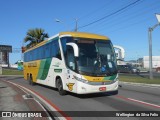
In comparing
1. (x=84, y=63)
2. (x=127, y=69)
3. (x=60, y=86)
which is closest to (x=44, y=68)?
(x=60, y=86)

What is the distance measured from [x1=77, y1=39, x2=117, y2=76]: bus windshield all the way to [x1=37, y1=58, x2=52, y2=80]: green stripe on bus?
448cm

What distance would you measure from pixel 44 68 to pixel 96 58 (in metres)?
6.72

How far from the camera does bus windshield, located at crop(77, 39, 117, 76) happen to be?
48.3 ft

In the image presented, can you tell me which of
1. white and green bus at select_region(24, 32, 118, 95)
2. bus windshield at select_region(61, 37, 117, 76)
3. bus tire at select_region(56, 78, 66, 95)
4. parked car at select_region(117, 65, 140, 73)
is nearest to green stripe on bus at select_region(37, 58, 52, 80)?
white and green bus at select_region(24, 32, 118, 95)

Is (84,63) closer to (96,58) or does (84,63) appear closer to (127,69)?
(96,58)

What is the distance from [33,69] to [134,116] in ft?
52.9

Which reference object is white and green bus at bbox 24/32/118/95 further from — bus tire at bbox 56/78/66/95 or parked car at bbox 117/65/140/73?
parked car at bbox 117/65/140/73

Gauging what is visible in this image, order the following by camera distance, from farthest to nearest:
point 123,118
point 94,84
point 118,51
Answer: point 118,51 < point 94,84 < point 123,118

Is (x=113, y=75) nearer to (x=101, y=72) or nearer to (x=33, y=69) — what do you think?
(x=101, y=72)

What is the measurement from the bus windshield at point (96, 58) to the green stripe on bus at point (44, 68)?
4482 millimetres

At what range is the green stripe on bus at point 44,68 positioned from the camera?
1973cm

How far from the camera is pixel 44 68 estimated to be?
2084 cm

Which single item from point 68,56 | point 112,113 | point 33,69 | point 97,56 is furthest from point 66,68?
point 33,69

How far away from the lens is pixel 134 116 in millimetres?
10008
